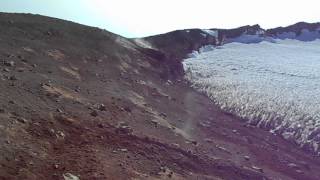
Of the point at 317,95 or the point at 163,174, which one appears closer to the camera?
the point at 163,174

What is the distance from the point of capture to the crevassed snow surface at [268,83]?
30886 millimetres

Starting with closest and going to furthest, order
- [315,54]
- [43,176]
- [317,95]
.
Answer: [43,176] < [317,95] < [315,54]

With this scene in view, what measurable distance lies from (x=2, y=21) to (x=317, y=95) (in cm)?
2078

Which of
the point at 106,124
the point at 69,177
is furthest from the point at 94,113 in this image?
the point at 69,177

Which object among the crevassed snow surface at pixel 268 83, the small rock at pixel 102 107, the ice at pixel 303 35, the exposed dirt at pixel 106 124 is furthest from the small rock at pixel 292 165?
the ice at pixel 303 35

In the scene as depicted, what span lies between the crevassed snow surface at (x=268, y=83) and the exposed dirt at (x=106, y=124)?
1192 mm

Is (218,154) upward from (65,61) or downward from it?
downward

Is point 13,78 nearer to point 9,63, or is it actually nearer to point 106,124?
point 9,63

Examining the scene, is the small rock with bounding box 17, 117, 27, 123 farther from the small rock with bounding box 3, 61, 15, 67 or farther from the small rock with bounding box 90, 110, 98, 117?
the small rock with bounding box 3, 61, 15, 67

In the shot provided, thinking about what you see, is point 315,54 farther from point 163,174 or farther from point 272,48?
point 163,174

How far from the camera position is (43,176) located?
15867 millimetres

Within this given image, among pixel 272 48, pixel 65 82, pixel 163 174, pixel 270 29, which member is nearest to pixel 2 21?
pixel 65 82

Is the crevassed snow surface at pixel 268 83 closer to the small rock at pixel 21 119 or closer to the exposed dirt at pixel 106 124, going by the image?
the exposed dirt at pixel 106 124

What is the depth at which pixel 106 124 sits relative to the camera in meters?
21.9
